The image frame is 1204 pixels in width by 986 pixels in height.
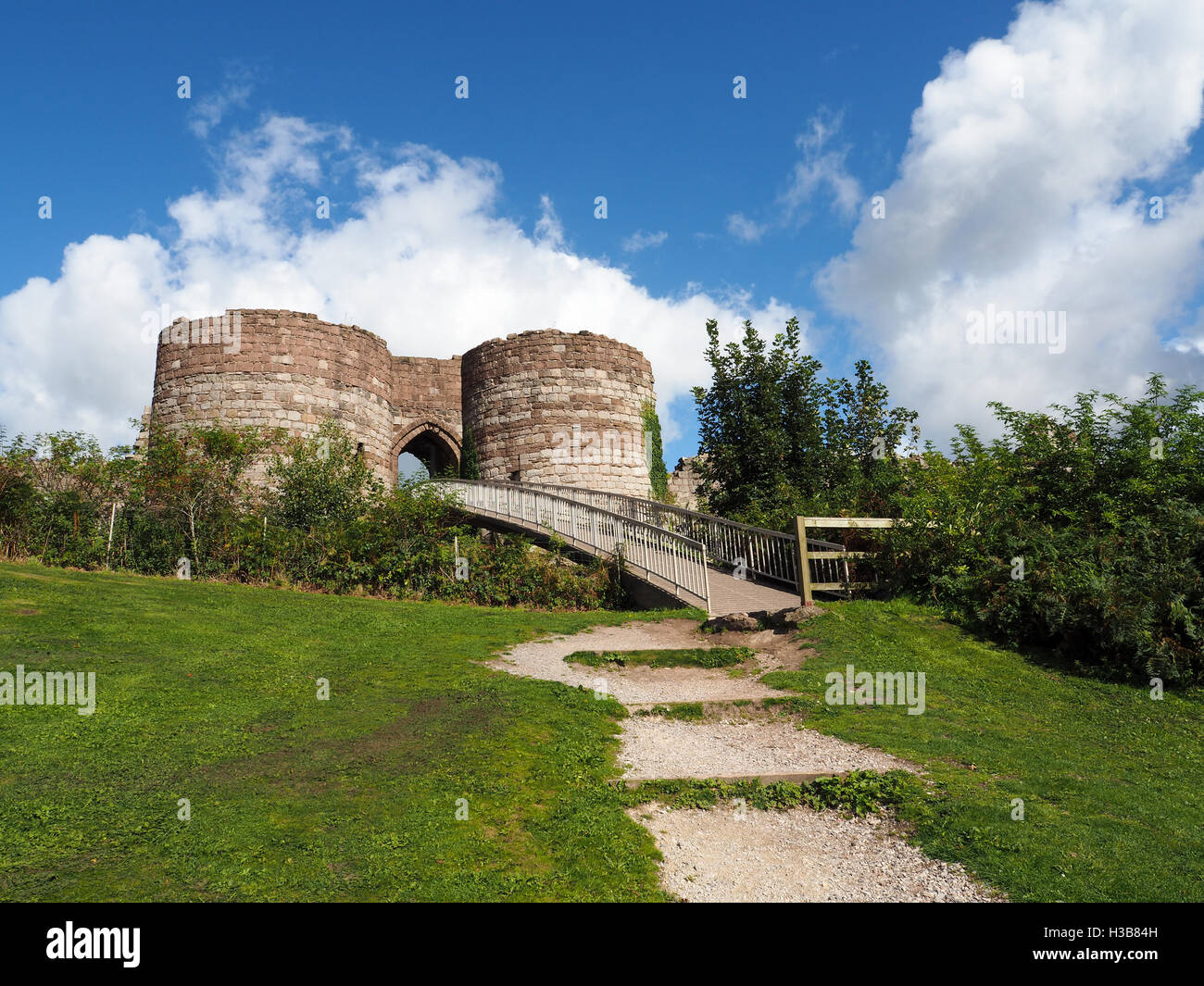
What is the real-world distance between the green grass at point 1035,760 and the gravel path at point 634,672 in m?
0.73

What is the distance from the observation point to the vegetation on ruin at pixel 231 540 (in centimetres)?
1568

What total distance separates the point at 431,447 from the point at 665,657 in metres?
22.7

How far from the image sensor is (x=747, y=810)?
238 inches

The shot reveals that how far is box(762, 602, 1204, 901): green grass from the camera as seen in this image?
4.82 metres

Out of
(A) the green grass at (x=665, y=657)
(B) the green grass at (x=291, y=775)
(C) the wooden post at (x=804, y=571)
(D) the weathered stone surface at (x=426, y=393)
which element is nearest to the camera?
(B) the green grass at (x=291, y=775)

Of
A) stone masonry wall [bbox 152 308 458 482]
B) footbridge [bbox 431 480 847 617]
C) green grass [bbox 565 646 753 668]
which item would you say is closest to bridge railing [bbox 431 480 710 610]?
footbridge [bbox 431 480 847 617]

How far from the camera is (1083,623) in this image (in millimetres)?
9297

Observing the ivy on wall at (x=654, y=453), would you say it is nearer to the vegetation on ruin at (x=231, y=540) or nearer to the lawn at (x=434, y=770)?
the vegetation on ruin at (x=231, y=540)

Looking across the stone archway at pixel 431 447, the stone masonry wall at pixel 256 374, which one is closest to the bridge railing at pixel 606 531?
the stone masonry wall at pixel 256 374

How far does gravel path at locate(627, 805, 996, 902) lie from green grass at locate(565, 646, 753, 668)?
4599mm
